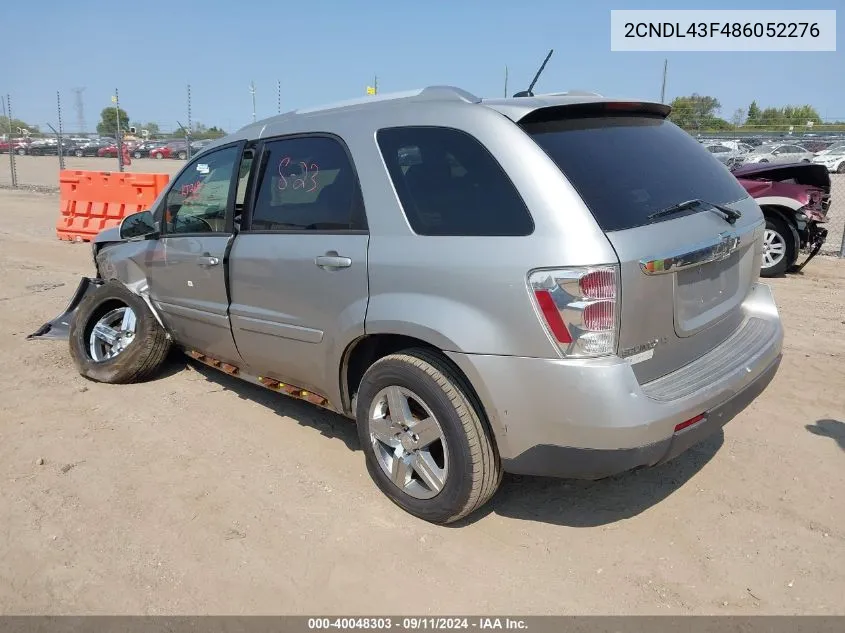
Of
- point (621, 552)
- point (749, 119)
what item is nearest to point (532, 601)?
point (621, 552)

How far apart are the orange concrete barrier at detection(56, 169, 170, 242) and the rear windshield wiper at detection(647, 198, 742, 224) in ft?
31.2

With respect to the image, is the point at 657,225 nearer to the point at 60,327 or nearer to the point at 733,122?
the point at 60,327

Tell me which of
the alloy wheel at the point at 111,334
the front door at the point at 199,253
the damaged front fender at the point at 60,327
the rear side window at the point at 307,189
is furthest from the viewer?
the damaged front fender at the point at 60,327

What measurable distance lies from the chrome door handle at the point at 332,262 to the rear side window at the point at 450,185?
1.33 ft

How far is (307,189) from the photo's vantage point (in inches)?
137

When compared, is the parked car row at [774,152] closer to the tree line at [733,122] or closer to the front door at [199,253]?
the tree line at [733,122]

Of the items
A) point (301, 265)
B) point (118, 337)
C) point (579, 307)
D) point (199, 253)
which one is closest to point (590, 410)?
point (579, 307)

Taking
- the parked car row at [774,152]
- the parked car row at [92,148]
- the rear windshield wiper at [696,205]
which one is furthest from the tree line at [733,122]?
the parked car row at [92,148]

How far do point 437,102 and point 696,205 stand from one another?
126cm

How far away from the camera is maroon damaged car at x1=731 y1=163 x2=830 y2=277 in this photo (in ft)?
26.0

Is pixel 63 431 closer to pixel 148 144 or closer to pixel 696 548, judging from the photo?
pixel 696 548

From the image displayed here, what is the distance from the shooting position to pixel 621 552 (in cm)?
288
